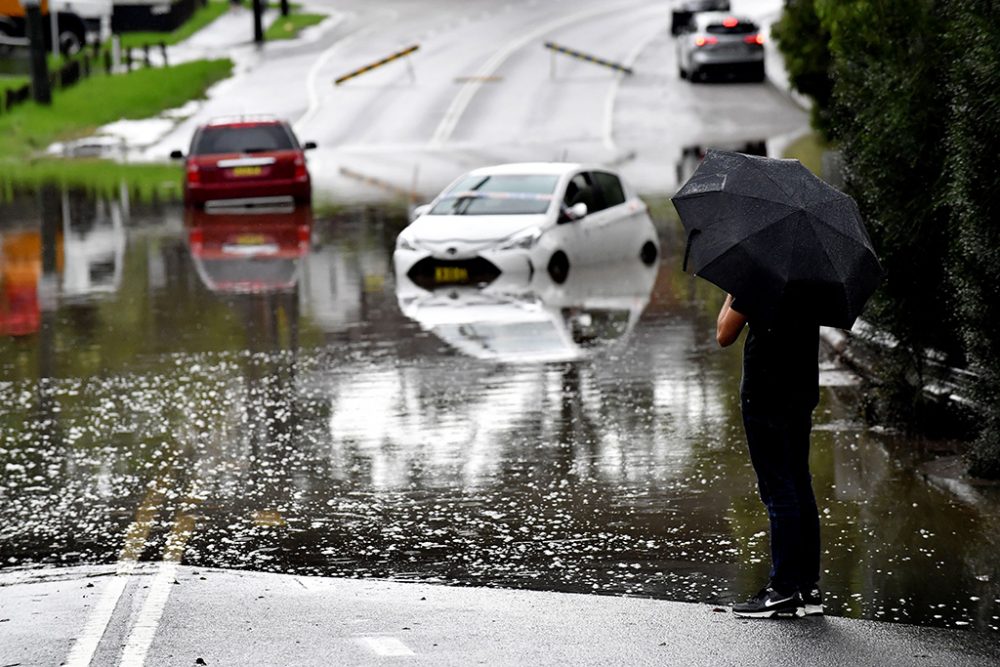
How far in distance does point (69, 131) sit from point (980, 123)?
3544 cm

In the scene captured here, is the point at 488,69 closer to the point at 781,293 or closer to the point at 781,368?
the point at 781,368

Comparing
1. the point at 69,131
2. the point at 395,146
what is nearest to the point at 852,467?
the point at 395,146

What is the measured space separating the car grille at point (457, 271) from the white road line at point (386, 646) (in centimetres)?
1236

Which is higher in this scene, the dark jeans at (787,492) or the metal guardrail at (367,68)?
the dark jeans at (787,492)

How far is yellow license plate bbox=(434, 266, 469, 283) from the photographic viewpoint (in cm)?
1977

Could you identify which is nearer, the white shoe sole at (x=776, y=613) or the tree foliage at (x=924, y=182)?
the white shoe sole at (x=776, y=613)

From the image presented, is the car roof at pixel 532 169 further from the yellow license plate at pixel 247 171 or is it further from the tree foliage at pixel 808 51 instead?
the tree foliage at pixel 808 51

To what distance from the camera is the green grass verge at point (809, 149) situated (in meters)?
31.9

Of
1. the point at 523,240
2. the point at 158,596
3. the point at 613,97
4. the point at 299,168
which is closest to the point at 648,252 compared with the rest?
the point at 523,240

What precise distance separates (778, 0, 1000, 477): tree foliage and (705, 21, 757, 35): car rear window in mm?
34954

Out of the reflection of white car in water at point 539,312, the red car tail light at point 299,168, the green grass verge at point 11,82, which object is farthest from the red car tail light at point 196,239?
the green grass verge at point 11,82

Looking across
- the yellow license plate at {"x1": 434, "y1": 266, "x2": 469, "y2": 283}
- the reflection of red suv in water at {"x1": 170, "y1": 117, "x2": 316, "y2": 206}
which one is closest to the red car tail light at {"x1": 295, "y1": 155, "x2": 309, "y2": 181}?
the reflection of red suv in water at {"x1": 170, "y1": 117, "x2": 316, "y2": 206}

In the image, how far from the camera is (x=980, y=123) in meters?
9.71

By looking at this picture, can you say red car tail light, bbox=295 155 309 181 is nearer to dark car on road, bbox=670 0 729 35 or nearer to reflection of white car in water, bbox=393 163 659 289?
reflection of white car in water, bbox=393 163 659 289
